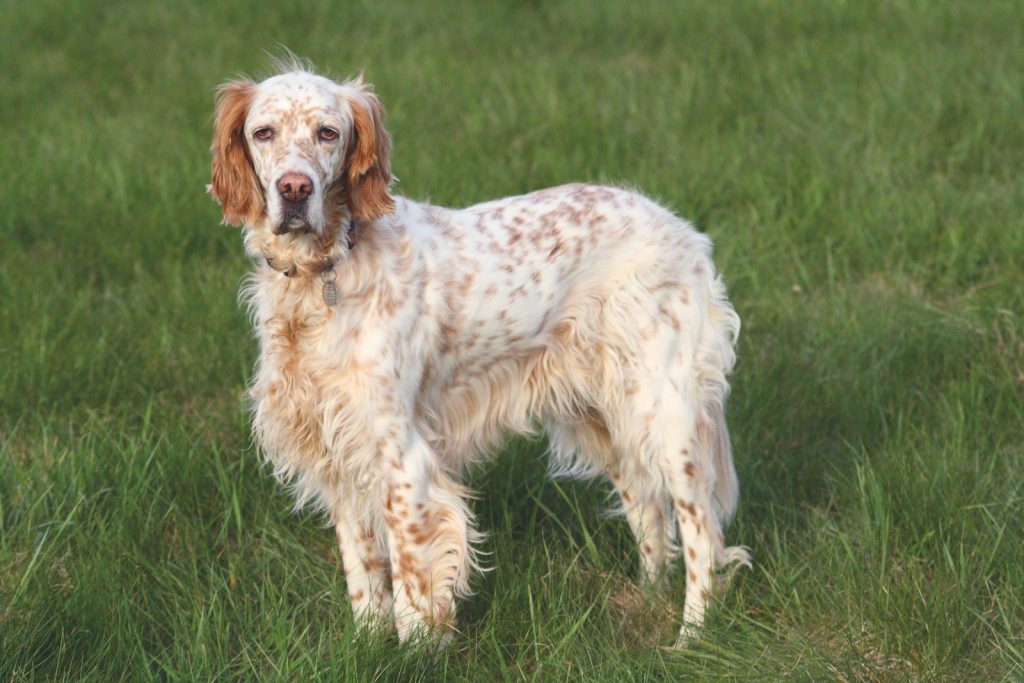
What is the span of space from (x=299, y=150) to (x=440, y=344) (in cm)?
65

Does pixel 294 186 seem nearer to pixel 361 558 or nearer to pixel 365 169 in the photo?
pixel 365 169

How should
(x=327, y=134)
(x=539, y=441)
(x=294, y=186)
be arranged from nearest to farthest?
(x=294, y=186) → (x=327, y=134) → (x=539, y=441)

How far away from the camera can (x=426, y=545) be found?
3.56 m

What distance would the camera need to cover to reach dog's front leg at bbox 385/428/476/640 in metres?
3.51

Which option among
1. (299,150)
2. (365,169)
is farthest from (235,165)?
(365,169)

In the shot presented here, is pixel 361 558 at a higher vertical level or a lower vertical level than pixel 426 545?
lower

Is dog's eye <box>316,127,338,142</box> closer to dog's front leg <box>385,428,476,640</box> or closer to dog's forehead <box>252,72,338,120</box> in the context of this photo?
dog's forehead <box>252,72,338,120</box>

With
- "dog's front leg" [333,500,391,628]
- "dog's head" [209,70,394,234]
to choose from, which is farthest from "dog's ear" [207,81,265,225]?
"dog's front leg" [333,500,391,628]

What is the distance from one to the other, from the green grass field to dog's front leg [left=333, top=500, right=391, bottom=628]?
0.08 metres

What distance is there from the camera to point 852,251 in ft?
18.8

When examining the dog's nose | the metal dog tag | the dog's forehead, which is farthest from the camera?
the metal dog tag

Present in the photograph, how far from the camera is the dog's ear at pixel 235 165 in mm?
3396

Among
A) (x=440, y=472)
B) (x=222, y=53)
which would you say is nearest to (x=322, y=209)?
(x=440, y=472)

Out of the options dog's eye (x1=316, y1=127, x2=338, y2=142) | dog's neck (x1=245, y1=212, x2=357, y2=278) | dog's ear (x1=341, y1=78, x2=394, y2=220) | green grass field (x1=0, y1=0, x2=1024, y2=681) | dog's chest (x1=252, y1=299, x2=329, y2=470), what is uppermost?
dog's eye (x1=316, y1=127, x2=338, y2=142)
